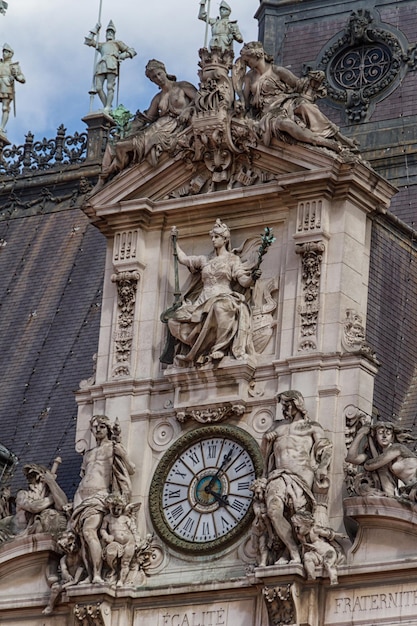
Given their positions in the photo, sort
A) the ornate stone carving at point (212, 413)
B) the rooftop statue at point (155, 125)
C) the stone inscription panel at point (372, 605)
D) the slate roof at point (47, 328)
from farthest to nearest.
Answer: the slate roof at point (47, 328)
the rooftop statue at point (155, 125)
the ornate stone carving at point (212, 413)
the stone inscription panel at point (372, 605)

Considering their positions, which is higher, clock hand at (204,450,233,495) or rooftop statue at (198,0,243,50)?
rooftop statue at (198,0,243,50)

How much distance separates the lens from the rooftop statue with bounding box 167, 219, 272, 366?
50.8m

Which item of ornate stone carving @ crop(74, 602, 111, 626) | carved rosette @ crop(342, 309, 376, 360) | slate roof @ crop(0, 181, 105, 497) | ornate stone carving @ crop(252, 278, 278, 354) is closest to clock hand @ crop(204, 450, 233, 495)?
ornate stone carving @ crop(252, 278, 278, 354)

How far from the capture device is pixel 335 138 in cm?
5156

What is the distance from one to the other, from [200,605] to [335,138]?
910cm

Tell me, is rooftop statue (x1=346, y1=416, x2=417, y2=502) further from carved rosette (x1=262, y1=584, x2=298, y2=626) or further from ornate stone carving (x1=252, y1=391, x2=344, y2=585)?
carved rosette (x1=262, y1=584, x2=298, y2=626)

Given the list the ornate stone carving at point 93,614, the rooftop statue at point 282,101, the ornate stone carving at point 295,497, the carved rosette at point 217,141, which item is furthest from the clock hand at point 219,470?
the rooftop statue at point 282,101

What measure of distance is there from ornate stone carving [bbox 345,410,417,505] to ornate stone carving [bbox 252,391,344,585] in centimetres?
60

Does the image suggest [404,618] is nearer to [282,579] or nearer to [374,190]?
[282,579]

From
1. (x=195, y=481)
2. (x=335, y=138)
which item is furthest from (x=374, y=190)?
(x=195, y=481)

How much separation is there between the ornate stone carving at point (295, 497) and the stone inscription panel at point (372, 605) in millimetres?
393

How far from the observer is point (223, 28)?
193ft

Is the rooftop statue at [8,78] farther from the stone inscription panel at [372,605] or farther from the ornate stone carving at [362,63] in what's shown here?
the stone inscription panel at [372,605]

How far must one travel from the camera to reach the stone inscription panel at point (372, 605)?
155 ft
